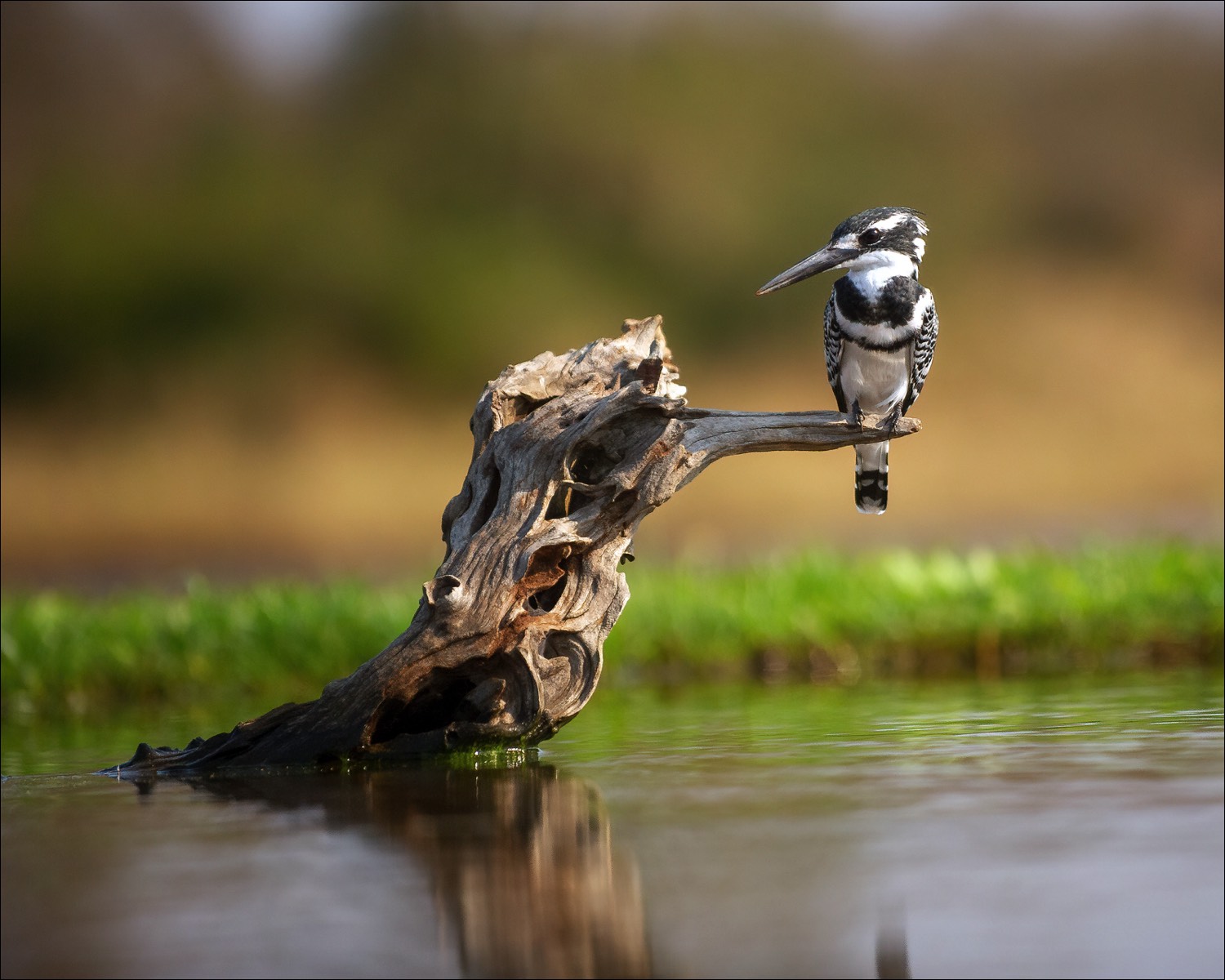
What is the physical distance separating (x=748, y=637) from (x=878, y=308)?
2055 mm

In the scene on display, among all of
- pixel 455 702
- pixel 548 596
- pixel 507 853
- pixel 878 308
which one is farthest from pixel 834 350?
pixel 507 853

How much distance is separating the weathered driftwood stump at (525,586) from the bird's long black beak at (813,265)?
0.60m

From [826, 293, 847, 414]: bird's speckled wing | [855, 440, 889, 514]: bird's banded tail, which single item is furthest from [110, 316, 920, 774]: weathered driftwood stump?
[855, 440, 889, 514]: bird's banded tail

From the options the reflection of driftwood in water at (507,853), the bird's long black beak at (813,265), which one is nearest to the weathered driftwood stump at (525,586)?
the reflection of driftwood in water at (507,853)

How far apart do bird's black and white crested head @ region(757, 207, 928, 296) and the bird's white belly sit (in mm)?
267

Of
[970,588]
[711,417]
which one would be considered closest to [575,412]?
[711,417]

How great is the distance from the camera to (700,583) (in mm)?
7520

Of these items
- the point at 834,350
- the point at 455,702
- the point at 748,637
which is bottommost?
the point at 455,702

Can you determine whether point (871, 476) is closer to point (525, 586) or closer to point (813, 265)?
point (813, 265)

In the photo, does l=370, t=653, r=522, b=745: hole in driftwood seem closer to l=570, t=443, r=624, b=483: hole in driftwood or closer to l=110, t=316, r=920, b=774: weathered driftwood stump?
l=110, t=316, r=920, b=774: weathered driftwood stump

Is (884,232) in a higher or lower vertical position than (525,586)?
higher

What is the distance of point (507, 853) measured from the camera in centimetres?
280

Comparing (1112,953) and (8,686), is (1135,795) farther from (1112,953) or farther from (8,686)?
(8,686)

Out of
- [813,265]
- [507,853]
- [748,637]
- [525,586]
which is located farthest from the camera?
[748,637]
